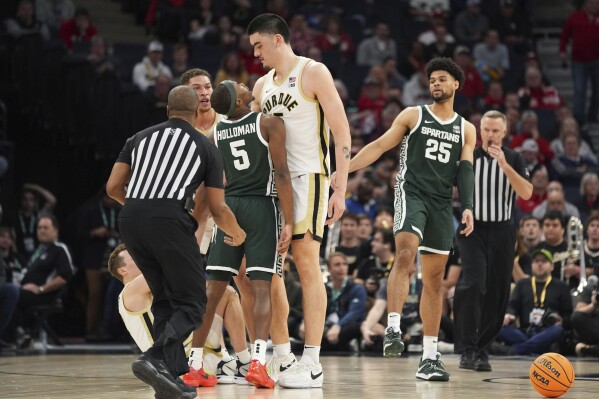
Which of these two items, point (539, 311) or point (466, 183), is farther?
point (539, 311)

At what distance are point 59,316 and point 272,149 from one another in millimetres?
9180

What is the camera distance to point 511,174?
392 inches

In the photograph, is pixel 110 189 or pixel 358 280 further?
pixel 358 280

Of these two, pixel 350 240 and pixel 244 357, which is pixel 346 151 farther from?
pixel 350 240

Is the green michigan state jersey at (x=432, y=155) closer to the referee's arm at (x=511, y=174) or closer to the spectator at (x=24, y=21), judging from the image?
the referee's arm at (x=511, y=174)

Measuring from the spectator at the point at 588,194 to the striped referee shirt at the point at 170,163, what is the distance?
8.67 meters

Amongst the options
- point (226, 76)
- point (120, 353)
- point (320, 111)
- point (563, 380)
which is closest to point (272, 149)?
point (320, 111)

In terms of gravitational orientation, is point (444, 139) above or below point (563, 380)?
above

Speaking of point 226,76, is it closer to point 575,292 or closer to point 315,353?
point 575,292

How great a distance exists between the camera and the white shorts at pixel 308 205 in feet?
26.6

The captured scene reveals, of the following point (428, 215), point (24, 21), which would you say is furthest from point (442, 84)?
point (24, 21)

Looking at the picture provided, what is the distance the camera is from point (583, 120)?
60.1 feet

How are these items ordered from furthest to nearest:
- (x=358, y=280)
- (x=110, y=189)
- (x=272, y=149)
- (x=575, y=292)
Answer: (x=358, y=280)
(x=575, y=292)
(x=272, y=149)
(x=110, y=189)

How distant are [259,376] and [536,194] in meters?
8.13
